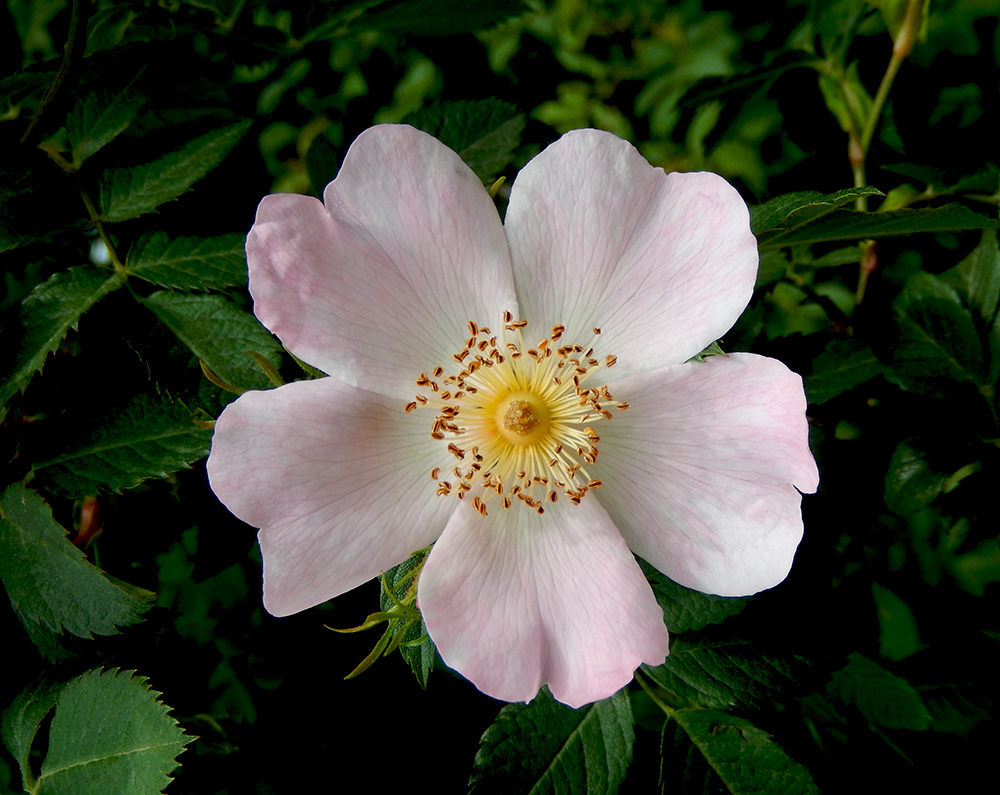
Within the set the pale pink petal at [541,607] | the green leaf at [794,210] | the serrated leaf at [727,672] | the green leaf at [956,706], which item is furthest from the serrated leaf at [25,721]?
the green leaf at [956,706]

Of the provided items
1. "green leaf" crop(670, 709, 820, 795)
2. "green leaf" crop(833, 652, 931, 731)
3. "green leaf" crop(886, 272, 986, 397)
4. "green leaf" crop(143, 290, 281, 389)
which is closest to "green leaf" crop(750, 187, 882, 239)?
"green leaf" crop(886, 272, 986, 397)

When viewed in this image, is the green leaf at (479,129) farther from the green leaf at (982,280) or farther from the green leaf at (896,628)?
the green leaf at (896,628)

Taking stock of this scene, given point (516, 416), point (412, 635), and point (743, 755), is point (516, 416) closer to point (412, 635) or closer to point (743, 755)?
point (412, 635)

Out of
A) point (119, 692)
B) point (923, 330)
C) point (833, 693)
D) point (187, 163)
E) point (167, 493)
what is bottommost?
point (833, 693)

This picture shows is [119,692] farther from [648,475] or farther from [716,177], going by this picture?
[716,177]

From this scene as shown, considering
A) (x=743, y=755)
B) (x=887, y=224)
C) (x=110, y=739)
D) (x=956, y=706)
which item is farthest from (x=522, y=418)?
(x=956, y=706)

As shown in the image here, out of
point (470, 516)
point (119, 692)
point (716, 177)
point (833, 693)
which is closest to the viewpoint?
point (716, 177)

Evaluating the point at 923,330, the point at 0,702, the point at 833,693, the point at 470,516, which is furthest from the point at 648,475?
the point at 0,702
